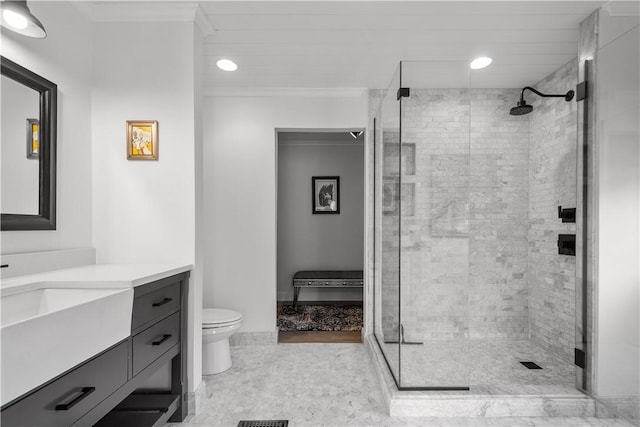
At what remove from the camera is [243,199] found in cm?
340

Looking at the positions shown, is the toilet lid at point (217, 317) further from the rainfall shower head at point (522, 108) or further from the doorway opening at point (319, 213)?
the rainfall shower head at point (522, 108)

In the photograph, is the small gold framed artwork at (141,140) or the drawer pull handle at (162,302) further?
the small gold framed artwork at (141,140)

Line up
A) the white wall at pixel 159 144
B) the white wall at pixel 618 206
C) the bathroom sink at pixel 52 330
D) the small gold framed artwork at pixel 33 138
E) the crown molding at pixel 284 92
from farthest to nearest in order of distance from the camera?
the crown molding at pixel 284 92
the white wall at pixel 159 144
the white wall at pixel 618 206
the small gold framed artwork at pixel 33 138
the bathroom sink at pixel 52 330

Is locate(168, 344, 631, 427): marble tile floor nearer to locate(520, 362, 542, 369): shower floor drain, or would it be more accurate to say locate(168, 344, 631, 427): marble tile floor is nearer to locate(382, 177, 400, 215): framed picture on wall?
locate(520, 362, 542, 369): shower floor drain

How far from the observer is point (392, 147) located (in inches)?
101

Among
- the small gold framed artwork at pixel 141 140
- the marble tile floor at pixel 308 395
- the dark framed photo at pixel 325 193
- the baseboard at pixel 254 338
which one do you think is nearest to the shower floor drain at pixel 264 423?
the marble tile floor at pixel 308 395

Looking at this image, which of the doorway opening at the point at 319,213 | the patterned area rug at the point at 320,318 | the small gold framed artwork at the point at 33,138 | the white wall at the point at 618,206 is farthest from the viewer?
the doorway opening at the point at 319,213

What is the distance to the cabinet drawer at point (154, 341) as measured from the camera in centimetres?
158

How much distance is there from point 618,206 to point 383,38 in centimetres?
177

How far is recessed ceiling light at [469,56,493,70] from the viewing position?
8.99 ft

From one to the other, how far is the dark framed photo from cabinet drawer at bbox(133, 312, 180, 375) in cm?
336

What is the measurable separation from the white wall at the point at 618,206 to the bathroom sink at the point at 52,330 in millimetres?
2510

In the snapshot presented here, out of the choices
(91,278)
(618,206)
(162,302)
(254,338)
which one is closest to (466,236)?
(618,206)

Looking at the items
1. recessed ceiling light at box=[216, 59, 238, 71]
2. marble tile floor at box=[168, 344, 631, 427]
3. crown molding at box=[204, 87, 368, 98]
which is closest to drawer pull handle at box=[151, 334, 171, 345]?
marble tile floor at box=[168, 344, 631, 427]
